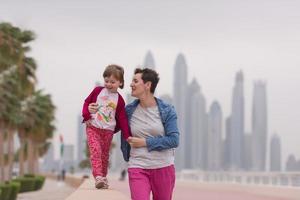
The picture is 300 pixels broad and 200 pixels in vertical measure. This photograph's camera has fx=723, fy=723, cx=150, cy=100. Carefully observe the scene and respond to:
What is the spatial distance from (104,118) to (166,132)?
709mm

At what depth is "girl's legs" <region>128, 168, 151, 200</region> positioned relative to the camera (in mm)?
5926

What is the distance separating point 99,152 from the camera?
668cm

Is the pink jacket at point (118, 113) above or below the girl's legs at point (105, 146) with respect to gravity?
above

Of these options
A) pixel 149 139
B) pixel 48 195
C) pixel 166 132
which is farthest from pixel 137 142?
pixel 48 195

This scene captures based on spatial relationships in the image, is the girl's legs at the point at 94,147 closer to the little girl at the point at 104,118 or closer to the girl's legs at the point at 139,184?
the little girl at the point at 104,118

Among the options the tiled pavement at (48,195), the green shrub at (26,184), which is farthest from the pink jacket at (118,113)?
the green shrub at (26,184)

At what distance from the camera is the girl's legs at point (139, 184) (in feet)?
19.4

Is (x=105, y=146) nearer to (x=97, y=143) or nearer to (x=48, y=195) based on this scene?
(x=97, y=143)

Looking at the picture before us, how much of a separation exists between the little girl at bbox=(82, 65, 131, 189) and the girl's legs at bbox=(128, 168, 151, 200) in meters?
0.46

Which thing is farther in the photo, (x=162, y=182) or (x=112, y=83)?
(x=112, y=83)

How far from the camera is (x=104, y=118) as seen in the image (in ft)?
21.5

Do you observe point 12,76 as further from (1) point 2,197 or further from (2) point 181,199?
(2) point 181,199

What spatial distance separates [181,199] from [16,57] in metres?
12.3

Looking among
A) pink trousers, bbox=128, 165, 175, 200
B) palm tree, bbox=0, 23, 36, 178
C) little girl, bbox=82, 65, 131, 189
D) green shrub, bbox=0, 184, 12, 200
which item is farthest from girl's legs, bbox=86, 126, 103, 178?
green shrub, bbox=0, 184, 12, 200
